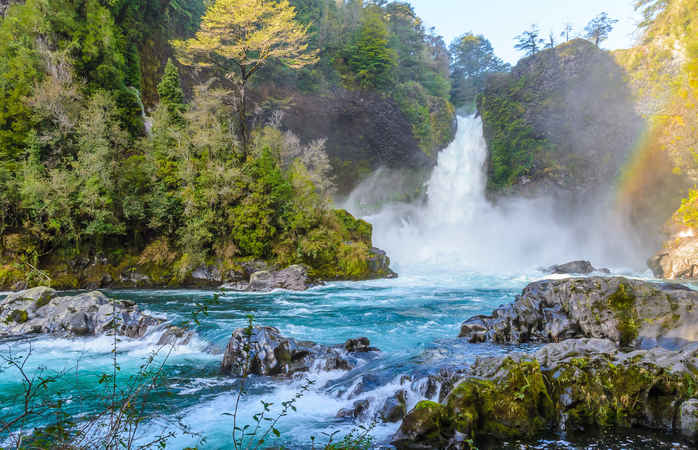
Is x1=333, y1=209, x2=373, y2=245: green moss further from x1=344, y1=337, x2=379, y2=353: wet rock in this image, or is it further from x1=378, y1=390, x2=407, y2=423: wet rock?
x1=378, y1=390, x2=407, y2=423: wet rock

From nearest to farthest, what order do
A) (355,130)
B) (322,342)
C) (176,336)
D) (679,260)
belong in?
1. (176,336)
2. (322,342)
3. (679,260)
4. (355,130)

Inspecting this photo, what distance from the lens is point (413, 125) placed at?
126ft

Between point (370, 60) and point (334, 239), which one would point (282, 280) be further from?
point (370, 60)

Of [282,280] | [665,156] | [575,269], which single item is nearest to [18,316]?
[282,280]

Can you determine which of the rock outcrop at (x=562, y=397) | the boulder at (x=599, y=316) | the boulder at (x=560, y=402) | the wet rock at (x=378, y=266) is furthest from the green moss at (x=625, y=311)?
the wet rock at (x=378, y=266)

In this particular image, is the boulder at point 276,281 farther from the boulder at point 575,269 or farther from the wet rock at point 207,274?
the boulder at point 575,269

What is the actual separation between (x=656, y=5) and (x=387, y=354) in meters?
30.0

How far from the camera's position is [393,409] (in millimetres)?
5453

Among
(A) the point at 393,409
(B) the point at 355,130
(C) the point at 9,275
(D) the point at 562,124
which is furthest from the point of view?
(B) the point at 355,130

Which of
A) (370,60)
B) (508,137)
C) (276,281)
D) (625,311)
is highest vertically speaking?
(370,60)

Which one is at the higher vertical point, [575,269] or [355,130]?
[355,130]

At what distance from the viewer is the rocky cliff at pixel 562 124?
1196 inches

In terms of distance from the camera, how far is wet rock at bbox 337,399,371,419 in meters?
5.67

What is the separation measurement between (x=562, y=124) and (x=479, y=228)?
1138 cm
